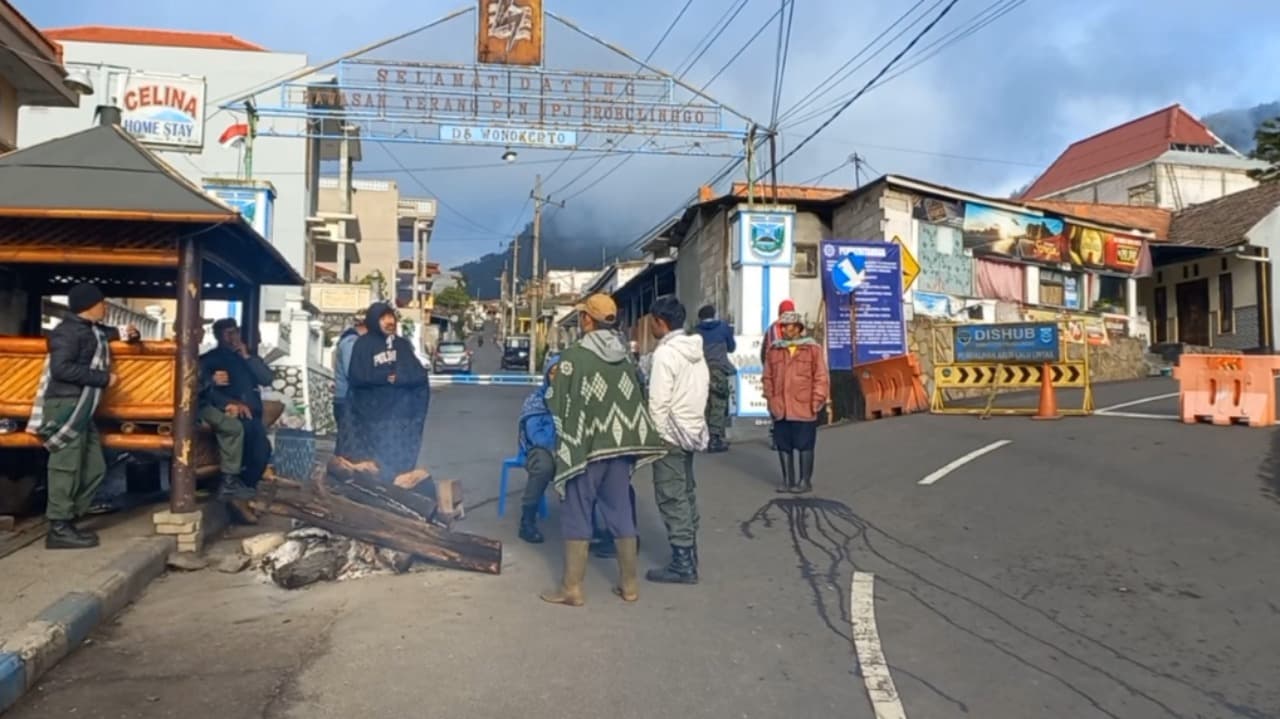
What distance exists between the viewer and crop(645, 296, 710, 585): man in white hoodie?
637 cm

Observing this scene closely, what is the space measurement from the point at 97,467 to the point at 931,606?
5.42 m

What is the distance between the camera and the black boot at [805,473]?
999 cm

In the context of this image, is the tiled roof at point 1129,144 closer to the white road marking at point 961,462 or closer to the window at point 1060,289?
the window at point 1060,289

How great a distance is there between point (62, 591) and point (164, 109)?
1859 cm

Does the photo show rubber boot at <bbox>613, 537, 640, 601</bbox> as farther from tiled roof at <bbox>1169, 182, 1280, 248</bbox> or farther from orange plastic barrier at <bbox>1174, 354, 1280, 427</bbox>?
tiled roof at <bbox>1169, 182, 1280, 248</bbox>

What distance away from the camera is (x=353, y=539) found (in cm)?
682

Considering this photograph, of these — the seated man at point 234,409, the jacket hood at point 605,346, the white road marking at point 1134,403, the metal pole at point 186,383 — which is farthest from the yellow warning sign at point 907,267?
the metal pole at point 186,383

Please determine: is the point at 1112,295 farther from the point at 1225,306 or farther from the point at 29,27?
the point at 29,27

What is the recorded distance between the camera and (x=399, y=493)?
727cm

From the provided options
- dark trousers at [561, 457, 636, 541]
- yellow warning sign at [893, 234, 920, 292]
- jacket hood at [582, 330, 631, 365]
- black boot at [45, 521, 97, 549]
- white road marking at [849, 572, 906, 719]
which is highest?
yellow warning sign at [893, 234, 920, 292]

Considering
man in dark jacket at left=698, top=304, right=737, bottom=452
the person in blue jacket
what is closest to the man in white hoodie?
the person in blue jacket

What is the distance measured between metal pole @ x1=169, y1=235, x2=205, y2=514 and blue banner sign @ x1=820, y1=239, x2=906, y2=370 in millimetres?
14351

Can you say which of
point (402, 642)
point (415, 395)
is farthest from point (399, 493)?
point (402, 642)

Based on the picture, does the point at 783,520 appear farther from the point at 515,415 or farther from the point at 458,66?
the point at 458,66
